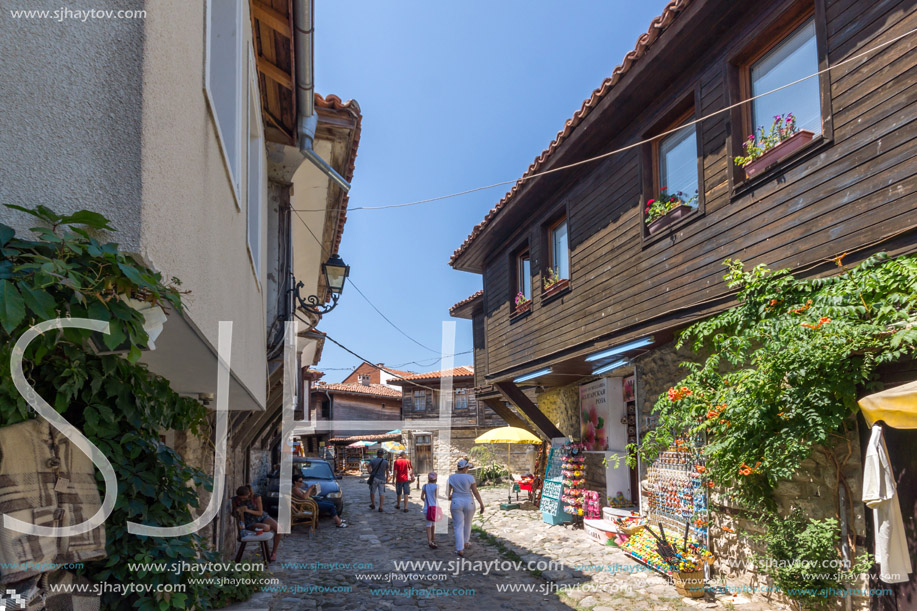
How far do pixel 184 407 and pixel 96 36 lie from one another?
2.06 m

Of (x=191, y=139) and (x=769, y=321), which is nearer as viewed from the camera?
(x=191, y=139)

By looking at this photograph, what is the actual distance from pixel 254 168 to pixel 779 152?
5203mm

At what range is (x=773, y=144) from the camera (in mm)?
6254

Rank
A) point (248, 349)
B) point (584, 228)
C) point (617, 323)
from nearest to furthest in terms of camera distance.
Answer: point (248, 349) → point (617, 323) → point (584, 228)

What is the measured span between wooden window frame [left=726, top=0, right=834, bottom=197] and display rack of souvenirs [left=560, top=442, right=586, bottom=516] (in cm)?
638

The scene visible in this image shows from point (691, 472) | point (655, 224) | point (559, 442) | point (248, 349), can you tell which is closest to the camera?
point (248, 349)

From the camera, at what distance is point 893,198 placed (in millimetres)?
4836

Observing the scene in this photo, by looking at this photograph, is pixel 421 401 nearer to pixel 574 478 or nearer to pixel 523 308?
pixel 523 308

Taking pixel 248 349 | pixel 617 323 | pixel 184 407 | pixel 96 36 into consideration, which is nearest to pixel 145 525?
pixel 184 407

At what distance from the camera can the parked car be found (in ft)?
41.1

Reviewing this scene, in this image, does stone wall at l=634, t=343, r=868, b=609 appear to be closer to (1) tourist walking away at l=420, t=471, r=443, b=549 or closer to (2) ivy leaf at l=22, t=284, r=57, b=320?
(1) tourist walking away at l=420, t=471, r=443, b=549

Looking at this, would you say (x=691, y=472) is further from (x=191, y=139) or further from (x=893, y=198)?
(x=191, y=139)

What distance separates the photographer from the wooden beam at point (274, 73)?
6.38m
